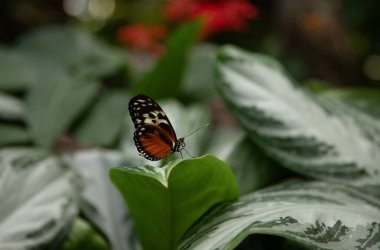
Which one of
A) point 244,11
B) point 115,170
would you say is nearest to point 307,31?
point 244,11

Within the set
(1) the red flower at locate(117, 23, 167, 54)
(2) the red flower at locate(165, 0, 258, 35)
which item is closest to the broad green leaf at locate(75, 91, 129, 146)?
(2) the red flower at locate(165, 0, 258, 35)

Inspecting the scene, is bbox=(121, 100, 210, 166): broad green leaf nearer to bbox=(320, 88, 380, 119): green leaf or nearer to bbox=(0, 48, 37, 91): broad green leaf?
bbox=(320, 88, 380, 119): green leaf

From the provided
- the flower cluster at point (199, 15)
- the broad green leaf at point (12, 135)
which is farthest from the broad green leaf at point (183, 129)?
the flower cluster at point (199, 15)

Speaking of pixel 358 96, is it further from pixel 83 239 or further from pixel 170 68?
pixel 83 239

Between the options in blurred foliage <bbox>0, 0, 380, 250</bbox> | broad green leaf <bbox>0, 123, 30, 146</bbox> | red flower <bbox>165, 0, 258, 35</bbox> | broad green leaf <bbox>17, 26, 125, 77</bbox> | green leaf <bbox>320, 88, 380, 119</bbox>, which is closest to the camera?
blurred foliage <bbox>0, 0, 380, 250</bbox>

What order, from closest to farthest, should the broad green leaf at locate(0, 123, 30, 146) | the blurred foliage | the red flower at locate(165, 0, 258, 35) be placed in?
the blurred foliage < the broad green leaf at locate(0, 123, 30, 146) < the red flower at locate(165, 0, 258, 35)

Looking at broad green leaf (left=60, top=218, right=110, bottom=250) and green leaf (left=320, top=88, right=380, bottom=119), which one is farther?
green leaf (left=320, top=88, right=380, bottom=119)

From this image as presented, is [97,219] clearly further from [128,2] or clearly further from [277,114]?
[128,2]

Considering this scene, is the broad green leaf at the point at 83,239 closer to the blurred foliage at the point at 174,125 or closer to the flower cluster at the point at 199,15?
the blurred foliage at the point at 174,125
